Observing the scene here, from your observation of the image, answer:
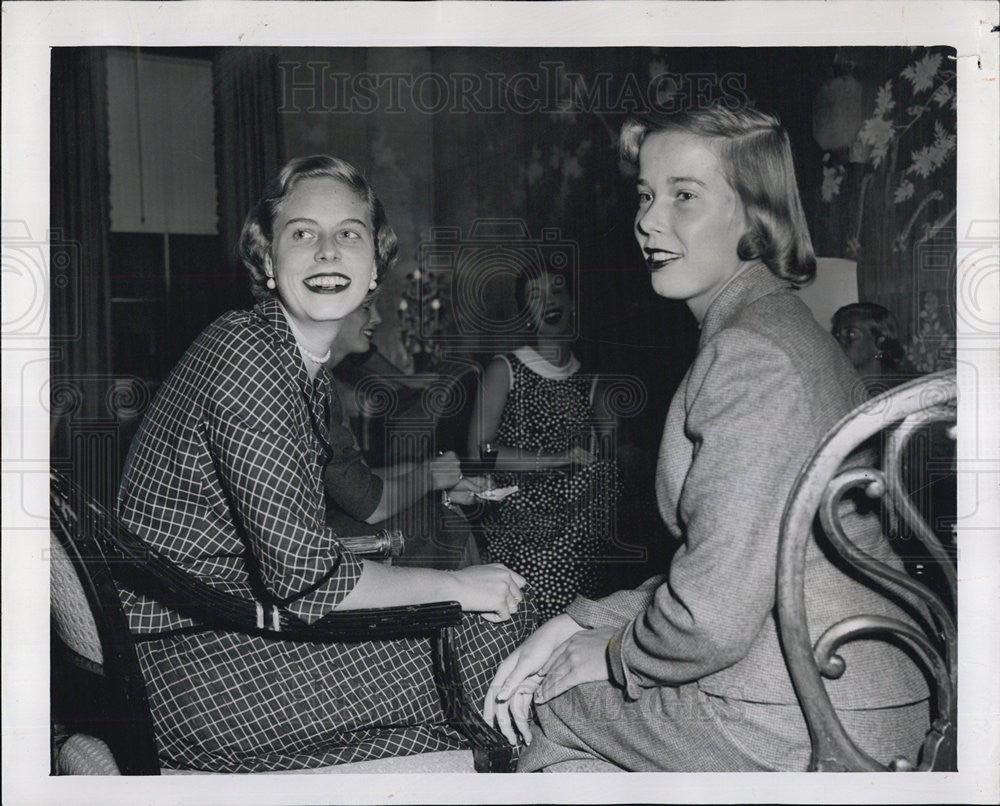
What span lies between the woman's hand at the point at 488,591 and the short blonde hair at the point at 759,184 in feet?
1.90

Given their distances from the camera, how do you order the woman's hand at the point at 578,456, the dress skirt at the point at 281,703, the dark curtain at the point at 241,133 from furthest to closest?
the woman's hand at the point at 578,456 → the dark curtain at the point at 241,133 → the dress skirt at the point at 281,703

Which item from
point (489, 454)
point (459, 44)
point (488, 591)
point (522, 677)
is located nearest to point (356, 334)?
point (489, 454)

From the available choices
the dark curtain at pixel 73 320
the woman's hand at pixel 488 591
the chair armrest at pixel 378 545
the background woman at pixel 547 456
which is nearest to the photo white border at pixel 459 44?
the dark curtain at pixel 73 320

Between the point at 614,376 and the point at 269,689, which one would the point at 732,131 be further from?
the point at 269,689

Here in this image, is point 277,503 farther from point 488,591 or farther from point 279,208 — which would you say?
point 279,208

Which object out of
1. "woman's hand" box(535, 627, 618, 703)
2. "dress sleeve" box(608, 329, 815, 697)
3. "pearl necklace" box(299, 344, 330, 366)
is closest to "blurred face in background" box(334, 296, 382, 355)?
"pearl necklace" box(299, 344, 330, 366)

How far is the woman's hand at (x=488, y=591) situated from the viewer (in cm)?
119

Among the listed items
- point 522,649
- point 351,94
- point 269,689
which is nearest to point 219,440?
point 269,689

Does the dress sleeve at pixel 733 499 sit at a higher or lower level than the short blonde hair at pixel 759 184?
lower

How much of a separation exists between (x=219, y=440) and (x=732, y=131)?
2.71ft

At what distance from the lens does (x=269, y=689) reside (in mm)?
1162

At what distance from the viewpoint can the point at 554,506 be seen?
172 centimetres

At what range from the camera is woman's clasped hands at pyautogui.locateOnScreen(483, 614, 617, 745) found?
1.11 metres

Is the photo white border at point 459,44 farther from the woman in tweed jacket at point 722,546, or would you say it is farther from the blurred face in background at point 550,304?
the blurred face in background at point 550,304
